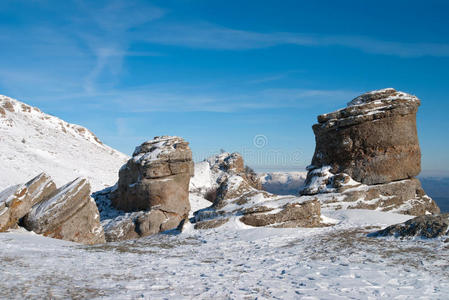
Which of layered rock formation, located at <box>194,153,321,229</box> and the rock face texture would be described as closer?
layered rock formation, located at <box>194,153,321,229</box>

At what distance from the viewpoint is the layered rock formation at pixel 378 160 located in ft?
55.5

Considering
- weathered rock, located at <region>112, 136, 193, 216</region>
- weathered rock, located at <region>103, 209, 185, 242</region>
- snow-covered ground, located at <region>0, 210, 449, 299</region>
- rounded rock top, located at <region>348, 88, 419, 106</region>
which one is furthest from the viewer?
weathered rock, located at <region>112, 136, 193, 216</region>

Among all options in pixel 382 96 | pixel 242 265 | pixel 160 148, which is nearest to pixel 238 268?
pixel 242 265

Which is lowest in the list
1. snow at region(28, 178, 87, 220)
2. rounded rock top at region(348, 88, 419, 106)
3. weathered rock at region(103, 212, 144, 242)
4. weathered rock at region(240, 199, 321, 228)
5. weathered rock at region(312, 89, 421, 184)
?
weathered rock at region(103, 212, 144, 242)

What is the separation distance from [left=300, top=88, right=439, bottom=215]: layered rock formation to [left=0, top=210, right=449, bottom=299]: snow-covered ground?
6.00 metres

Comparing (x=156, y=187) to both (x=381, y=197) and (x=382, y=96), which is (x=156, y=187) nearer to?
(x=381, y=197)

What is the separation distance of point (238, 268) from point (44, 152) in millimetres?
37366

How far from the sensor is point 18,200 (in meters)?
14.5

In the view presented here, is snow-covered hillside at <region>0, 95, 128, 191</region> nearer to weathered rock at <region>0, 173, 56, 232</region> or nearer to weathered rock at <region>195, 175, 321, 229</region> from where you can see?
weathered rock at <region>0, 173, 56, 232</region>

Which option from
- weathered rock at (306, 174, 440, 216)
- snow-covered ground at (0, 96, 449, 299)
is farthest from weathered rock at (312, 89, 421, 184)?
snow-covered ground at (0, 96, 449, 299)

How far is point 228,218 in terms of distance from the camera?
13625 mm

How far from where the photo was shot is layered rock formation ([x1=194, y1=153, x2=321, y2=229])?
1322cm

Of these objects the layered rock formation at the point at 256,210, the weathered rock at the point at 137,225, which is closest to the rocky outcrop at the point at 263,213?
the layered rock formation at the point at 256,210

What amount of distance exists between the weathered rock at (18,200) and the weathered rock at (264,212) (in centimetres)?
747
